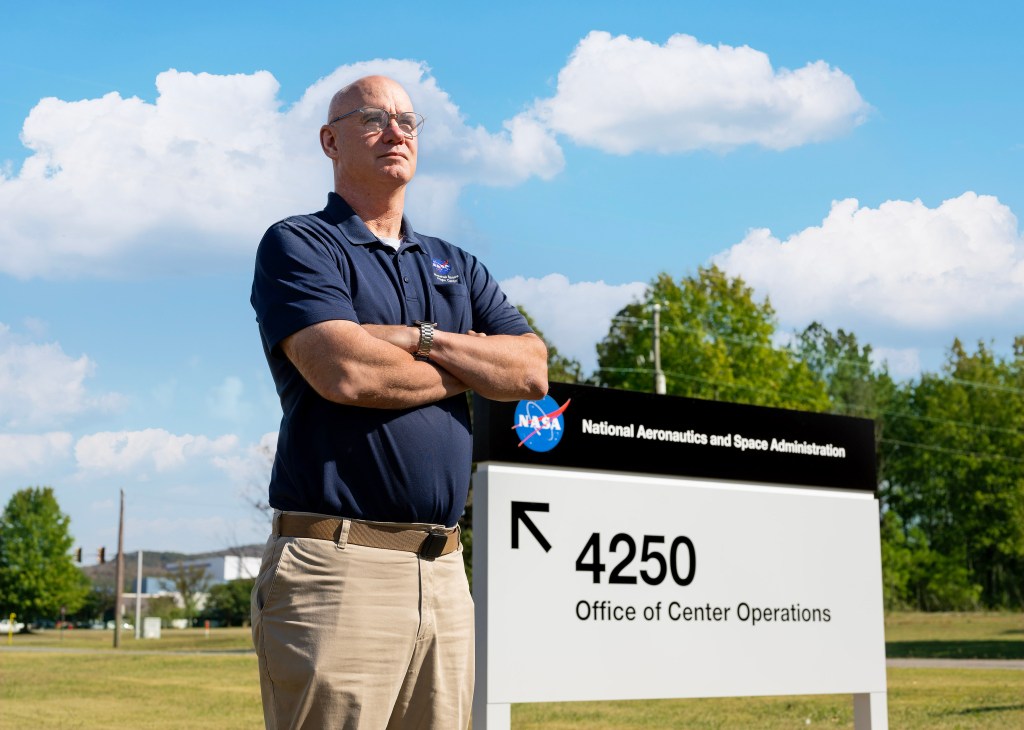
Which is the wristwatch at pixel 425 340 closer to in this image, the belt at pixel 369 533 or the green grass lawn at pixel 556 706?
the belt at pixel 369 533

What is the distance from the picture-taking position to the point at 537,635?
19.9 ft

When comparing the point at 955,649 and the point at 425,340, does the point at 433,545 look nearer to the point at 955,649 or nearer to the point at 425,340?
the point at 425,340

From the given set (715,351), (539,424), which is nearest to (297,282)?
(539,424)

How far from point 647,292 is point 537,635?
37256mm

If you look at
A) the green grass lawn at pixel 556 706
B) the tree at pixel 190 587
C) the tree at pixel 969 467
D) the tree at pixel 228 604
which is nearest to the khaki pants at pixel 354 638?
the green grass lawn at pixel 556 706

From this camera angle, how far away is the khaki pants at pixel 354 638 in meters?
2.74

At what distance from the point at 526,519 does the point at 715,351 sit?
3194 cm

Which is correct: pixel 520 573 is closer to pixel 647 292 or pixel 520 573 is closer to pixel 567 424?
pixel 567 424

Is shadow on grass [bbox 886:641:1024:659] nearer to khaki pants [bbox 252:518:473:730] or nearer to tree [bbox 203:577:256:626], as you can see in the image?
khaki pants [bbox 252:518:473:730]

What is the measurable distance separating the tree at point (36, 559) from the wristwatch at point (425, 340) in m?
80.2

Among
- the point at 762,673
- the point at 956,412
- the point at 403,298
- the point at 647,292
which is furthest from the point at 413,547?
the point at 956,412

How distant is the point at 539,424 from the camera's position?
20.4 feet

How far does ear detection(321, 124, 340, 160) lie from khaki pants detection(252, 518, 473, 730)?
1.15m

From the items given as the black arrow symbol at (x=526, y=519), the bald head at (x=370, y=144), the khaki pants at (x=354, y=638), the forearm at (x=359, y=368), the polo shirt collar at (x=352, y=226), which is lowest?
the khaki pants at (x=354, y=638)
